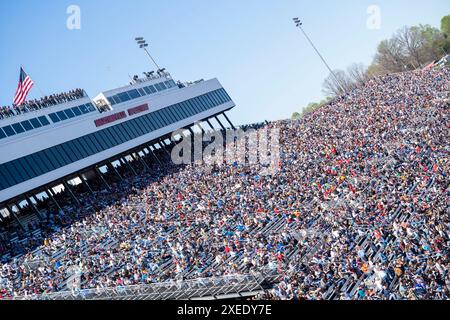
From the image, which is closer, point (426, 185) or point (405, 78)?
point (426, 185)

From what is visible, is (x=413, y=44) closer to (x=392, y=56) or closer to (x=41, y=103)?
(x=392, y=56)

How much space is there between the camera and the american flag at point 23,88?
45.2 m

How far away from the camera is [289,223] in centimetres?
2794

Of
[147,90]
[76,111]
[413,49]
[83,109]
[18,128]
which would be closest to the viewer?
[18,128]

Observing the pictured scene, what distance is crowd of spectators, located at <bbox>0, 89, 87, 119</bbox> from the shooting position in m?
43.4

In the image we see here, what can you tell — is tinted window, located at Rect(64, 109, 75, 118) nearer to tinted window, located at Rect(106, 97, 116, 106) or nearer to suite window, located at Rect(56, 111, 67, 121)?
suite window, located at Rect(56, 111, 67, 121)

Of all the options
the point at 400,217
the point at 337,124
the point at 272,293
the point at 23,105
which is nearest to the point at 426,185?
the point at 400,217

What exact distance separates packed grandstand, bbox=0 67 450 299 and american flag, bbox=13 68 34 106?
9.83 metres

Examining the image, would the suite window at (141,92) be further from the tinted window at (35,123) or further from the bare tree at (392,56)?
the bare tree at (392,56)

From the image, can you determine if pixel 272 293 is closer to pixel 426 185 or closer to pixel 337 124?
pixel 426 185

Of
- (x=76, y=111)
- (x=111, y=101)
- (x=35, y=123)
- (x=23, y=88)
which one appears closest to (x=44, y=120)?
(x=35, y=123)

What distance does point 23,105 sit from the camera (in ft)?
149

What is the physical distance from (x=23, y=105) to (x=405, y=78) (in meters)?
45.0

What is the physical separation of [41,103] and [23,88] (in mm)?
2266
